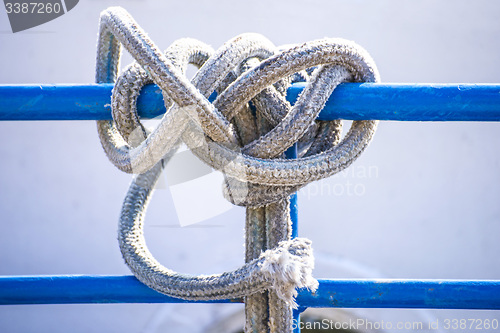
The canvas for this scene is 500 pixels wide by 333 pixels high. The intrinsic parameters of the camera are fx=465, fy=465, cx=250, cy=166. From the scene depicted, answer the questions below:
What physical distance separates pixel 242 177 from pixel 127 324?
42.0 inches

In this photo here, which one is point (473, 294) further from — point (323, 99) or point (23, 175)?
point (23, 175)

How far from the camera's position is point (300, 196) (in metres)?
1.29

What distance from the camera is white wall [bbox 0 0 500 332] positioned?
4.25 ft

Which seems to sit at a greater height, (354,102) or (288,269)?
(354,102)

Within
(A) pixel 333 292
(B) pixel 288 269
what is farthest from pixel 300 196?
(B) pixel 288 269

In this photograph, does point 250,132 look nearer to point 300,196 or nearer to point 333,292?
point 333,292

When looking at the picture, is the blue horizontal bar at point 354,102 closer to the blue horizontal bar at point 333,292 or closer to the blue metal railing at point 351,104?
the blue metal railing at point 351,104

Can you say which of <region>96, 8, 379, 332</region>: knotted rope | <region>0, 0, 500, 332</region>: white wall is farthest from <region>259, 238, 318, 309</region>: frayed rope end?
<region>0, 0, 500, 332</region>: white wall

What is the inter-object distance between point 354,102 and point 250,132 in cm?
9

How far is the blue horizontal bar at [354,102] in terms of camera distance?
38 centimetres

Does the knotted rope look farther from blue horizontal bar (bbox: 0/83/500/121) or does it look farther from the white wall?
the white wall

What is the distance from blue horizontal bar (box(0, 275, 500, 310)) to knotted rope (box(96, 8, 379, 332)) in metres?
0.04

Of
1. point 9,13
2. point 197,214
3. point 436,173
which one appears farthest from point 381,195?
point 9,13

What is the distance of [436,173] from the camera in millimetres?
1336
